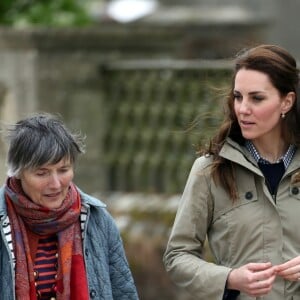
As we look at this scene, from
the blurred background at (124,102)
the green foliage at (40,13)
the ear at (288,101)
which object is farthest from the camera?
the green foliage at (40,13)

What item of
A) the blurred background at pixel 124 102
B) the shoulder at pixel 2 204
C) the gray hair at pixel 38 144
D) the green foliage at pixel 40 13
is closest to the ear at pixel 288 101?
the gray hair at pixel 38 144

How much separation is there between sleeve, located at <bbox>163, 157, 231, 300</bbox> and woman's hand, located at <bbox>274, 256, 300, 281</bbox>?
0.93ft

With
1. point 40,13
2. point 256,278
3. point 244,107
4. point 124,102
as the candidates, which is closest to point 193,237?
point 256,278

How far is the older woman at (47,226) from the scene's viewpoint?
16.1 feet

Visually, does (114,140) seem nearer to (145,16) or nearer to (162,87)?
(162,87)

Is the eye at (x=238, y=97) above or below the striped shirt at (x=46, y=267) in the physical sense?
above

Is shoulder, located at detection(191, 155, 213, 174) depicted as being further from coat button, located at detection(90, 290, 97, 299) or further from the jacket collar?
coat button, located at detection(90, 290, 97, 299)

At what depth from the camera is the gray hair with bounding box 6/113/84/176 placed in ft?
16.1

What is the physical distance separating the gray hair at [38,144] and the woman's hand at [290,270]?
85 cm

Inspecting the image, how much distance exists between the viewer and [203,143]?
525 centimetres

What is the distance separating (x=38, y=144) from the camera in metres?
4.94

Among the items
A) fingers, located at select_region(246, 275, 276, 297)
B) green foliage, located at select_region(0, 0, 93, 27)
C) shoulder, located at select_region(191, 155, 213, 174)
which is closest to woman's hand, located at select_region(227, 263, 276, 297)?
fingers, located at select_region(246, 275, 276, 297)

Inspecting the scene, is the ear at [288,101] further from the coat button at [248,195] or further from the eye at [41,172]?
the eye at [41,172]

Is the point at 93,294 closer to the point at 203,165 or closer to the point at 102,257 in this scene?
the point at 102,257
